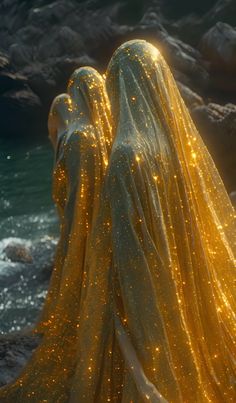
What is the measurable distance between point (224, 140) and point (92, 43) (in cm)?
1145

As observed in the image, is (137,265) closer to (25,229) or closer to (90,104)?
(90,104)

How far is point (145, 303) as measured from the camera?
2.14 meters

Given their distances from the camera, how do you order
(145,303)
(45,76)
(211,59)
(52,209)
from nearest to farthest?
(145,303), (52,209), (211,59), (45,76)

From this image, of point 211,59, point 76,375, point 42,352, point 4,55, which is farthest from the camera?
point 4,55

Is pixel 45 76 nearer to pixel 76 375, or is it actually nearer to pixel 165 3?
pixel 165 3

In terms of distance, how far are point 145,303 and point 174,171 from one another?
54cm

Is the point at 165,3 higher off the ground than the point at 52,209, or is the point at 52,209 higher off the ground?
the point at 165,3

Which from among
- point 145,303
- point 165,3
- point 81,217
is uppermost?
point 81,217

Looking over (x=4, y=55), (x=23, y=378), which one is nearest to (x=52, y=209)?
(x=23, y=378)

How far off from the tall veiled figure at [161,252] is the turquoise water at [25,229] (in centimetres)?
451

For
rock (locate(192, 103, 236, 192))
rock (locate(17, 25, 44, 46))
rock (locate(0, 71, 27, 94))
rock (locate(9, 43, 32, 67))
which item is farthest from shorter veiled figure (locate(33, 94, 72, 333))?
rock (locate(17, 25, 44, 46))

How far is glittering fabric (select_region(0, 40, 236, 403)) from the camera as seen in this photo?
216cm

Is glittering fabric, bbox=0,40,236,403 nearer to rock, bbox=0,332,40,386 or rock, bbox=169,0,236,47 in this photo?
rock, bbox=0,332,40,386

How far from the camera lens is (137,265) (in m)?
2.16
